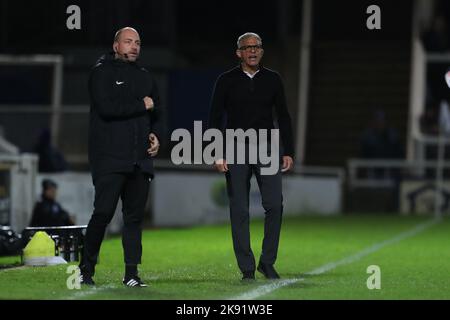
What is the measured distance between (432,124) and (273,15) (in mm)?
6416

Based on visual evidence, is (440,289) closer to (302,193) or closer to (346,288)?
(346,288)

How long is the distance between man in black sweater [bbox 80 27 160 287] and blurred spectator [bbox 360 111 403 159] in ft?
59.5

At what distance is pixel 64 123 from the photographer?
78.1 ft

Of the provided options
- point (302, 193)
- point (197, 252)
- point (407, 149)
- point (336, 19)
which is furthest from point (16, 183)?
point (336, 19)

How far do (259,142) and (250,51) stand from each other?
0.75 metres

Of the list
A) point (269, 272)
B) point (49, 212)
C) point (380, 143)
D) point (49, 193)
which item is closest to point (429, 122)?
point (380, 143)

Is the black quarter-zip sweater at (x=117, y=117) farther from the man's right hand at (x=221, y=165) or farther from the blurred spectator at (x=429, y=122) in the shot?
the blurred spectator at (x=429, y=122)

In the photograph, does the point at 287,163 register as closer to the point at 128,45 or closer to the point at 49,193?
the point at 128,45

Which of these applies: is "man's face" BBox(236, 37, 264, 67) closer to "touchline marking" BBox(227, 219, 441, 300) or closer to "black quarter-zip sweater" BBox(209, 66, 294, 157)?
"black quarter-zip sweater" BBox(209, 66, 294, 157)

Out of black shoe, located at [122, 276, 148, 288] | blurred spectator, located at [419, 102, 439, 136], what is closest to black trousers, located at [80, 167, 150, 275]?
black shoe, located at [122, 276, 148, 288]

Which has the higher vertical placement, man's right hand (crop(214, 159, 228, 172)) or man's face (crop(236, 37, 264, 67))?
man's face (crop(236, 37, 264, 67))

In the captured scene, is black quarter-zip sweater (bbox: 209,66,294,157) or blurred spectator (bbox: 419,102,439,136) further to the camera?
blurred spectator (bbox: 419,102,439,136)

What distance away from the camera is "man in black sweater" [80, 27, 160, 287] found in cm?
1104

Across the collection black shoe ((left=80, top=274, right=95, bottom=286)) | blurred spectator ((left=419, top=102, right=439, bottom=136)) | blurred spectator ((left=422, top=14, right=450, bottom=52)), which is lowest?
black shoe ((left=80, top=274, right=95, bottom=286))
